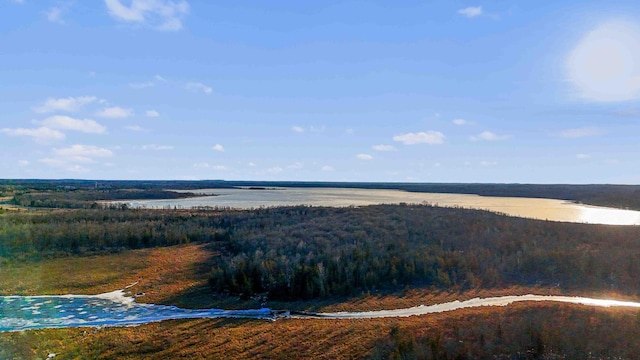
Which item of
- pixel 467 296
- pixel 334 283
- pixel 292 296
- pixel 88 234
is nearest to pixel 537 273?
pixel 467 296

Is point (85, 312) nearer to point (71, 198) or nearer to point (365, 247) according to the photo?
point (365, 247)

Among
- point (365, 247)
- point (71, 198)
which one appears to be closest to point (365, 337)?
point (365, 247)

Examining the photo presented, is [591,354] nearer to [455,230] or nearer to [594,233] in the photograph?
[455,230]

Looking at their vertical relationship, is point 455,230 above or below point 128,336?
above

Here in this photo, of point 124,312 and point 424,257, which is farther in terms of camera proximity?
point 424,257

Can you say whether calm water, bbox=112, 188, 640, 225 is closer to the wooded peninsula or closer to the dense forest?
the wooded peninsula

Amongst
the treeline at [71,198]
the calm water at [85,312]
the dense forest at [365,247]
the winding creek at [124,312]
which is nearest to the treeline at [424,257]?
the dense forest at [365,247]
